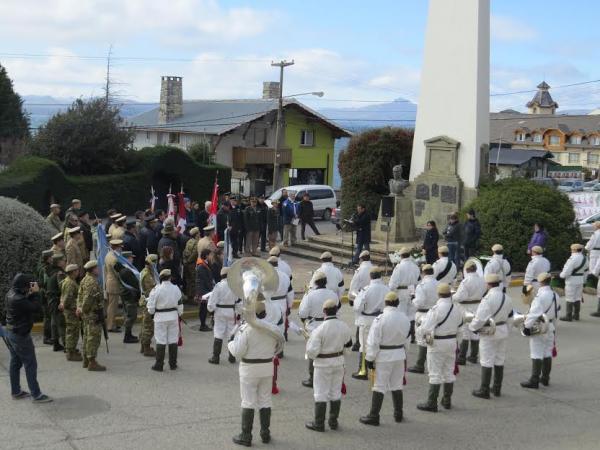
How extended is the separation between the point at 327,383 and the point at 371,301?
8.74ft

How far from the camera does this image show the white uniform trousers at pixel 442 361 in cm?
984

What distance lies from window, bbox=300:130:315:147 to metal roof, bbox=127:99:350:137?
105 cm

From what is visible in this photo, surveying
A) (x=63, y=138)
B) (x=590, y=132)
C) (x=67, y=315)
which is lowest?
(x=67, y=315)

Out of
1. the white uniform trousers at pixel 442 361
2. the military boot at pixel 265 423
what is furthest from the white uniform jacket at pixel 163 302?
the white uniform trousers at pixel 442 361

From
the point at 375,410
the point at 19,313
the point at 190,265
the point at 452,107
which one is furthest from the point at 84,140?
the point at 375,410

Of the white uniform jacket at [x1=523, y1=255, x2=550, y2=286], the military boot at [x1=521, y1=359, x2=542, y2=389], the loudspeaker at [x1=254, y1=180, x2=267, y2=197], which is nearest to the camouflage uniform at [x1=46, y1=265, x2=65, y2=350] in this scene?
the military boot at [x1=521, y1=359, x2=542, y2=389]

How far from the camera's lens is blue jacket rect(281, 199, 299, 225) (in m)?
22.8

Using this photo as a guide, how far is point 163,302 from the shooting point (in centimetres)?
1112

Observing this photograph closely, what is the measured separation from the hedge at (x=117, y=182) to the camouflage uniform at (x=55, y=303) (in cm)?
1378

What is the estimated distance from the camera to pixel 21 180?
25828 millimetres

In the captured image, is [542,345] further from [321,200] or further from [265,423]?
[321,200]

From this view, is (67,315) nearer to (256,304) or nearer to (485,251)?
(256,304)

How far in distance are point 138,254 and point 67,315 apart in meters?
3.64

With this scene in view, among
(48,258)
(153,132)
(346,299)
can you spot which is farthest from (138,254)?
(153,132)
